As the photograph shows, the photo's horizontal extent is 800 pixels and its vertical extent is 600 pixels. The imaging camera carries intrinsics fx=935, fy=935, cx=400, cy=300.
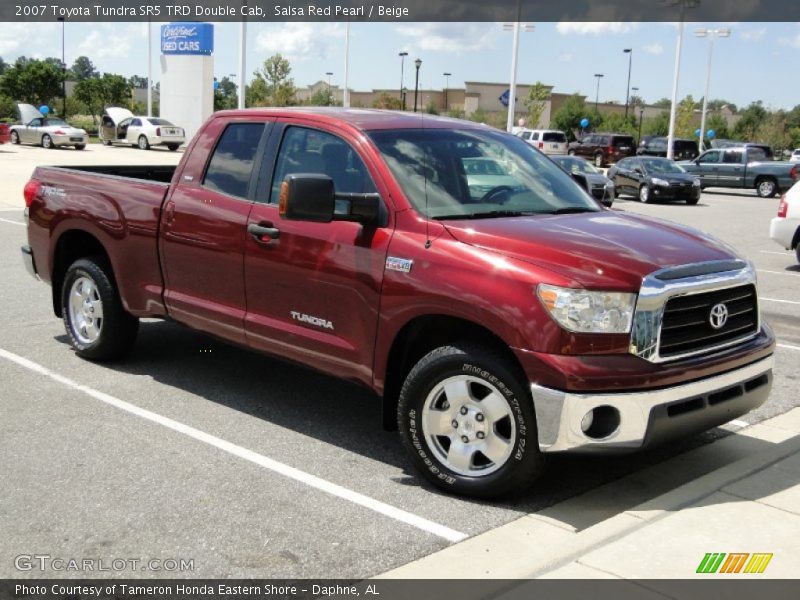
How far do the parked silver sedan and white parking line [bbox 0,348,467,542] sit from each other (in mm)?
37658

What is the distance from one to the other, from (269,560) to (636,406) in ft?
5.84

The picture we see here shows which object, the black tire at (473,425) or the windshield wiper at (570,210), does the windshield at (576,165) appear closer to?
the windshield wiper at (570,210)

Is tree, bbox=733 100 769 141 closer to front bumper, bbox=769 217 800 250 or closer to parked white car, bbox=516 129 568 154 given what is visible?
parked white car, bbox=516 129 568 154

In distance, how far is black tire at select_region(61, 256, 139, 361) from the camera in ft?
22.4

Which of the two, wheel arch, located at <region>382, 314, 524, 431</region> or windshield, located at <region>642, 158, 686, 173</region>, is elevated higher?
windshield, located at <region>642, 158, 686, 173</region>

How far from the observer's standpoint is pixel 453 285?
4.58m

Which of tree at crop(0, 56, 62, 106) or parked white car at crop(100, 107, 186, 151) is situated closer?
parked white car at crop(100, 107, 186, 151)

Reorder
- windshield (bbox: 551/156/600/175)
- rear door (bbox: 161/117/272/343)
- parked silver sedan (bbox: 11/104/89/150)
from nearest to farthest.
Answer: rear door (bbox: 161/117/272/343), windshield (bbox: 551/156/600/175), parked silver sedan (bbox: 11/104/89/150)

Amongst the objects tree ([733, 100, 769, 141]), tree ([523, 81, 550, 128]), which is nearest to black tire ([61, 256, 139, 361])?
tree ([523, 81, 550, 128])

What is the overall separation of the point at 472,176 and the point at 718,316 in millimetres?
1598

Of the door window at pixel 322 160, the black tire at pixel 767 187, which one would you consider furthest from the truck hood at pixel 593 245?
the black tire at pixel 767 187

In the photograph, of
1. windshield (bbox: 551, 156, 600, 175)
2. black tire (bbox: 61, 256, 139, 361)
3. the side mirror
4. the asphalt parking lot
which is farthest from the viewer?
windshield (bbox: 551, 156, 600, 175)

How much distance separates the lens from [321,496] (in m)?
4.68

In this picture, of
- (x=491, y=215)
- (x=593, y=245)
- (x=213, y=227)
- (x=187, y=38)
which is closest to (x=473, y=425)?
(x=593, y=245)
